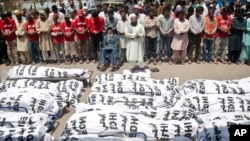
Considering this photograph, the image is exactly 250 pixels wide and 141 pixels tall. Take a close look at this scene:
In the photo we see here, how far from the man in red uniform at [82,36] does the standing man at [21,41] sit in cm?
188

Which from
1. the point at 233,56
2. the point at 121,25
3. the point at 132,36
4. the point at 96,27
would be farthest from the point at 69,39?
the point at 233,56

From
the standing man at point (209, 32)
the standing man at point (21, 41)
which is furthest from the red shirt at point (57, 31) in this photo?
the standing man at point (209, 32)

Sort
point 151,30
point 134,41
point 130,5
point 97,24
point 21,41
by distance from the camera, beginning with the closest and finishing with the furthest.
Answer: point 134,41 < point 151,30 < point 97,24 < point 21,41 < point 130,5

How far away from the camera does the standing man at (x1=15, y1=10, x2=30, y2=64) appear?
9.81 m

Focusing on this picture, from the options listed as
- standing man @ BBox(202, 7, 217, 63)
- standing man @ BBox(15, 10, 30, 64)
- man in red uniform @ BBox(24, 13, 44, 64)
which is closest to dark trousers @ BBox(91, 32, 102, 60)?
man in red uniform @ BBox(24, 13, 44, 64)

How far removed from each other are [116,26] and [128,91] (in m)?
3.38

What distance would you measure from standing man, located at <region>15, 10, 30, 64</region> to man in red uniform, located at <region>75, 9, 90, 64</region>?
1.88 m

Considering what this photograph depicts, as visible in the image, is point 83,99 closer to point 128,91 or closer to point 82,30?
point 128,91

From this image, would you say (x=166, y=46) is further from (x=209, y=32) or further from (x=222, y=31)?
(x=222, y=31)

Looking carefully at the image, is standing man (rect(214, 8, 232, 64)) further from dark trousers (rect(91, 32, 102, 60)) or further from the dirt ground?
dark trousers (rect(91, 32, 102, 60))

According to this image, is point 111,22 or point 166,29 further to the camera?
point 111,22

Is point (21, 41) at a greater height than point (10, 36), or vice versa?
point (10, 36)

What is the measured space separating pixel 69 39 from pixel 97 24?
1.16 m

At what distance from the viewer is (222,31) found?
30.6 feet
